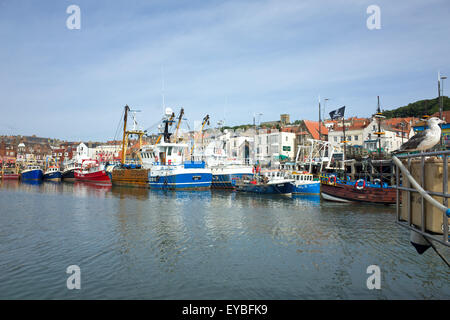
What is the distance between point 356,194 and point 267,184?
13794 mm

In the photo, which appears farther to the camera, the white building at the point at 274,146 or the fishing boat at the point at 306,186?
the white building at the point at 274,146

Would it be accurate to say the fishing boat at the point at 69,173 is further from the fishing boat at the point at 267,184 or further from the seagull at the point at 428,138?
the seagull at the point at 428,138

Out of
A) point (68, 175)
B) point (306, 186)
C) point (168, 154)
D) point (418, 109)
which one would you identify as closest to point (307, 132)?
point (418, 109)

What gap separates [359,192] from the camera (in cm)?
3909

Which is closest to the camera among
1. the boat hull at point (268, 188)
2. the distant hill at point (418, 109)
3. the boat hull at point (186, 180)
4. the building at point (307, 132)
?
the boat hull at point (268, 188)

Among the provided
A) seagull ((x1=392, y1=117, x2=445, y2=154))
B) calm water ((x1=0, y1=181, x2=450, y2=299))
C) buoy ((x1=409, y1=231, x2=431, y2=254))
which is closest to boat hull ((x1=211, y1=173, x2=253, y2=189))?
calm water ((x1=0, y1=181, x2=450, y2=299))

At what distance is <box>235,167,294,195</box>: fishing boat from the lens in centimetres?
4708

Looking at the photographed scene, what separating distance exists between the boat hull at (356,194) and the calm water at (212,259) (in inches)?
494

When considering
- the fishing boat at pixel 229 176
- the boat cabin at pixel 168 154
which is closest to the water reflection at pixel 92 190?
the boat cabin at pixel 168 154

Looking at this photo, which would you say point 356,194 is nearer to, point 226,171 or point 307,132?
point 226,171

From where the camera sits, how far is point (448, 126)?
6312cm

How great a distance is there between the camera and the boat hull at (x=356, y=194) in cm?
3725

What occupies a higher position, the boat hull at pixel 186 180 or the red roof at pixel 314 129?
the red roof at pixel 314 129
